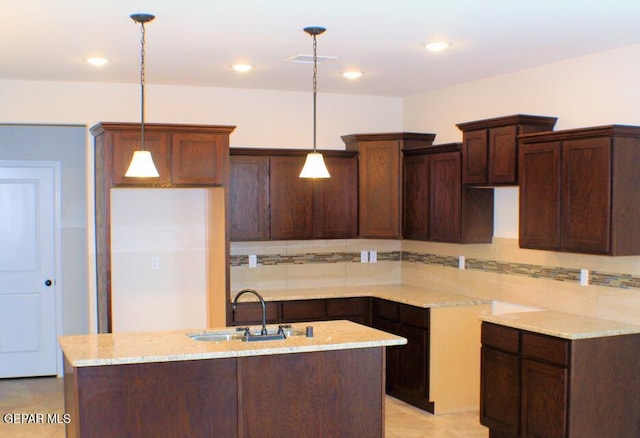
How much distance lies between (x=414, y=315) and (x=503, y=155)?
1.50m

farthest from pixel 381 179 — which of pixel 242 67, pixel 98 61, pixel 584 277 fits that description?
pixel 98 61

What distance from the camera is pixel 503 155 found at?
5414 mm

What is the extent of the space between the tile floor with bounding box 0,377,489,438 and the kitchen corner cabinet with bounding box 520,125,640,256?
5.05ft

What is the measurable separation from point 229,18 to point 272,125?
281 cm

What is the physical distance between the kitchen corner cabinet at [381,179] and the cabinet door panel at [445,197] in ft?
1.41

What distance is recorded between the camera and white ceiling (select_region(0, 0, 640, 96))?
3857mm

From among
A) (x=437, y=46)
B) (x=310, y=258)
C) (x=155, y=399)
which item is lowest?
(x=155, y=399)

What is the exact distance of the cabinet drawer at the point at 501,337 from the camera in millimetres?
4871

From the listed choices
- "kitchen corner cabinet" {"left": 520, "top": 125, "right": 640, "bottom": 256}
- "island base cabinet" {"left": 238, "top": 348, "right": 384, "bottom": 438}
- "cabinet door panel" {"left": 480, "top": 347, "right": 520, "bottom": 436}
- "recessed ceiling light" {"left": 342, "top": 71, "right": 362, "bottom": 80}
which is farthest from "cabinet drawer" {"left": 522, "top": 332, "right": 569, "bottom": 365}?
"recessed ceiling light" {"left": 342, "top": 71, "right": 362, "bottom": 80}

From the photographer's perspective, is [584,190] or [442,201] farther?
[442,201]

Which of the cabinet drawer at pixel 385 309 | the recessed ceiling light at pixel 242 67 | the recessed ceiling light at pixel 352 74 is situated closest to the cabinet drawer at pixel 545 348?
the cabinet drawer at pixel 385 309

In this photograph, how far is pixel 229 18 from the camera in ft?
13.4

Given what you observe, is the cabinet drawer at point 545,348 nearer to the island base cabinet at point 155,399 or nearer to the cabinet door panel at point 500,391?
the cabinet door panel at point 500,391

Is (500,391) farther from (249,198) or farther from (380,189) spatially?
(249,198)
